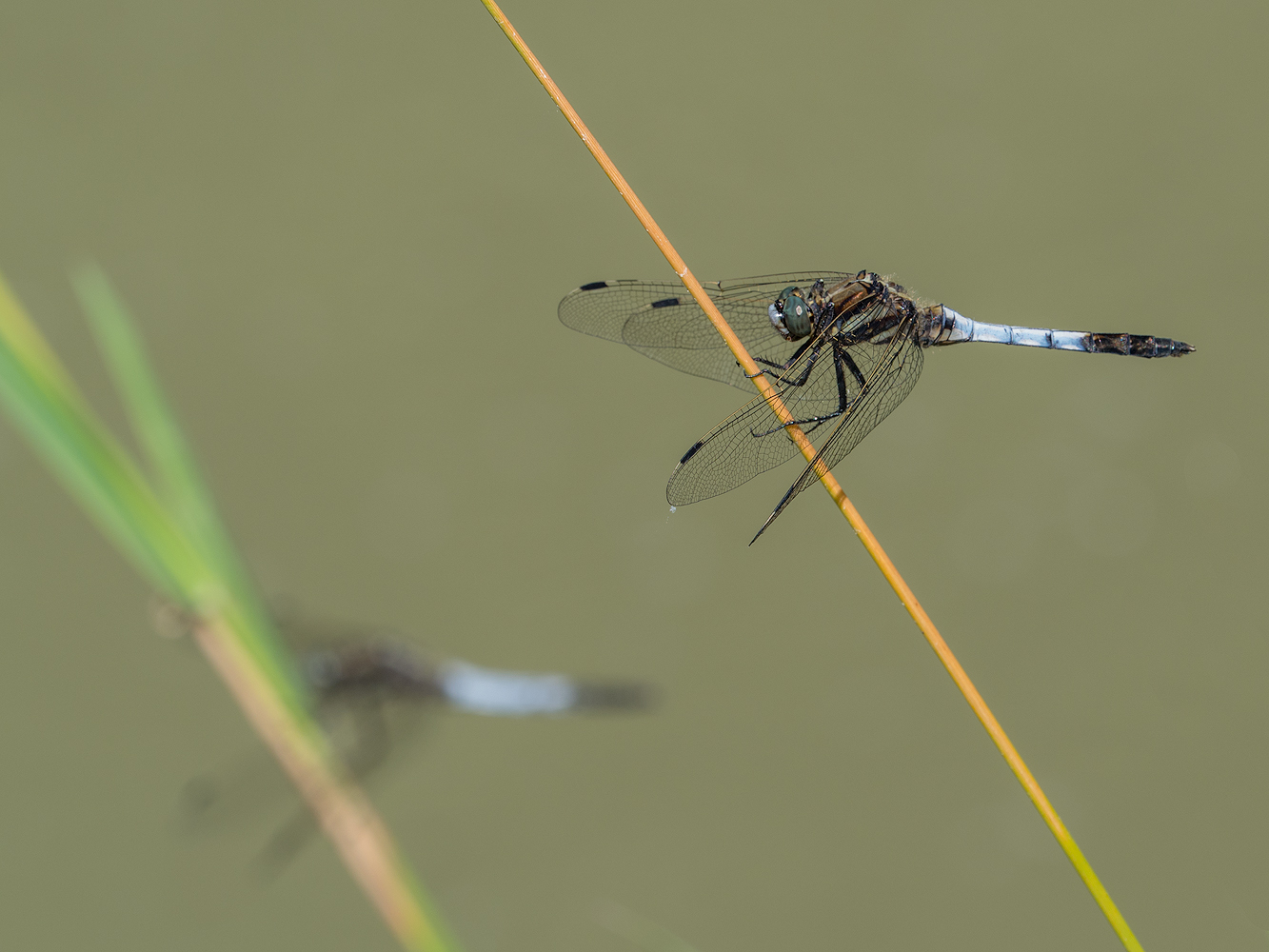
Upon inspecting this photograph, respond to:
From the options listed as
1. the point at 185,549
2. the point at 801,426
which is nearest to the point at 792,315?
the point at 801,426

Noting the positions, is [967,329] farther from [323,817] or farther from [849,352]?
[323,817]

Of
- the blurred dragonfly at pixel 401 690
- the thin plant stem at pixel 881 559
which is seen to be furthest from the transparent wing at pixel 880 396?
the blurred dragonfly at pixel 401 690

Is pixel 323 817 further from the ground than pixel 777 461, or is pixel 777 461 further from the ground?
pixel 777 461

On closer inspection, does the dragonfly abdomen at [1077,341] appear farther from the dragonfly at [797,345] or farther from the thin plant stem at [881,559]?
the thin plant stem at [881,559]

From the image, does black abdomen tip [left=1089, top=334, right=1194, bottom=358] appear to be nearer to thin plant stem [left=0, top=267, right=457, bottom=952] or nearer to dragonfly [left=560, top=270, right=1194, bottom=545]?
dragonfly [left=560, top=270, right=1194, bottom=545]

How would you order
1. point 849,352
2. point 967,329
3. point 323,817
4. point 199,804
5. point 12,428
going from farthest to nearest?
point 12,428, point 199,804, point 967,329, point 849,352, point 323,817

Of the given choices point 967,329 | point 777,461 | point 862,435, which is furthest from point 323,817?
point 967,329

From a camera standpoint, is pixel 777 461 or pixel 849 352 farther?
pixel 849 352
